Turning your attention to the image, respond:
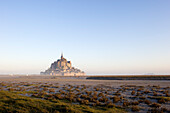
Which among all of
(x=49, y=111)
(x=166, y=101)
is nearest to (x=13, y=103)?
(x=49, y=111)

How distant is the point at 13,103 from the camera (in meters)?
12.5

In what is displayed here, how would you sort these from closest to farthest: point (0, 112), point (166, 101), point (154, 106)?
point (0, 112) → point (154, 106) → point (166, 101)

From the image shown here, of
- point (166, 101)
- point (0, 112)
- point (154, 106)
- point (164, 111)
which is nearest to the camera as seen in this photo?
point (0, 112)

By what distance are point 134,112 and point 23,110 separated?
30.6ft

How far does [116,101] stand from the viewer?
568 inches

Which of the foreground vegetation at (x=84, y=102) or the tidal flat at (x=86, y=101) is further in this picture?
the tidal flat at (x=86, y=101)

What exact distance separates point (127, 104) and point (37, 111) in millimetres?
8589

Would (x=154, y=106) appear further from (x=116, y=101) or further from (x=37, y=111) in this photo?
(x=37, y=111)

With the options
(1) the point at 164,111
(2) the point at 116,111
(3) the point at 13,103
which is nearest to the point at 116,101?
(2) the point at 116,111

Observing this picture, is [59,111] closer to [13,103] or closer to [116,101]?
[13,103]

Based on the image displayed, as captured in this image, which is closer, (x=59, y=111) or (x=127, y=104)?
(x=59, y=111)

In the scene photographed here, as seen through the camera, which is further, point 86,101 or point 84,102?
point 86,101

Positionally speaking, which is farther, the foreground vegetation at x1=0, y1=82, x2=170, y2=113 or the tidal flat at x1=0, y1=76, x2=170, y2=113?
the tidal flat at x1=0, y1=76, x2=170, y2=113

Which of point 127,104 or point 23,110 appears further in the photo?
point 127,104
